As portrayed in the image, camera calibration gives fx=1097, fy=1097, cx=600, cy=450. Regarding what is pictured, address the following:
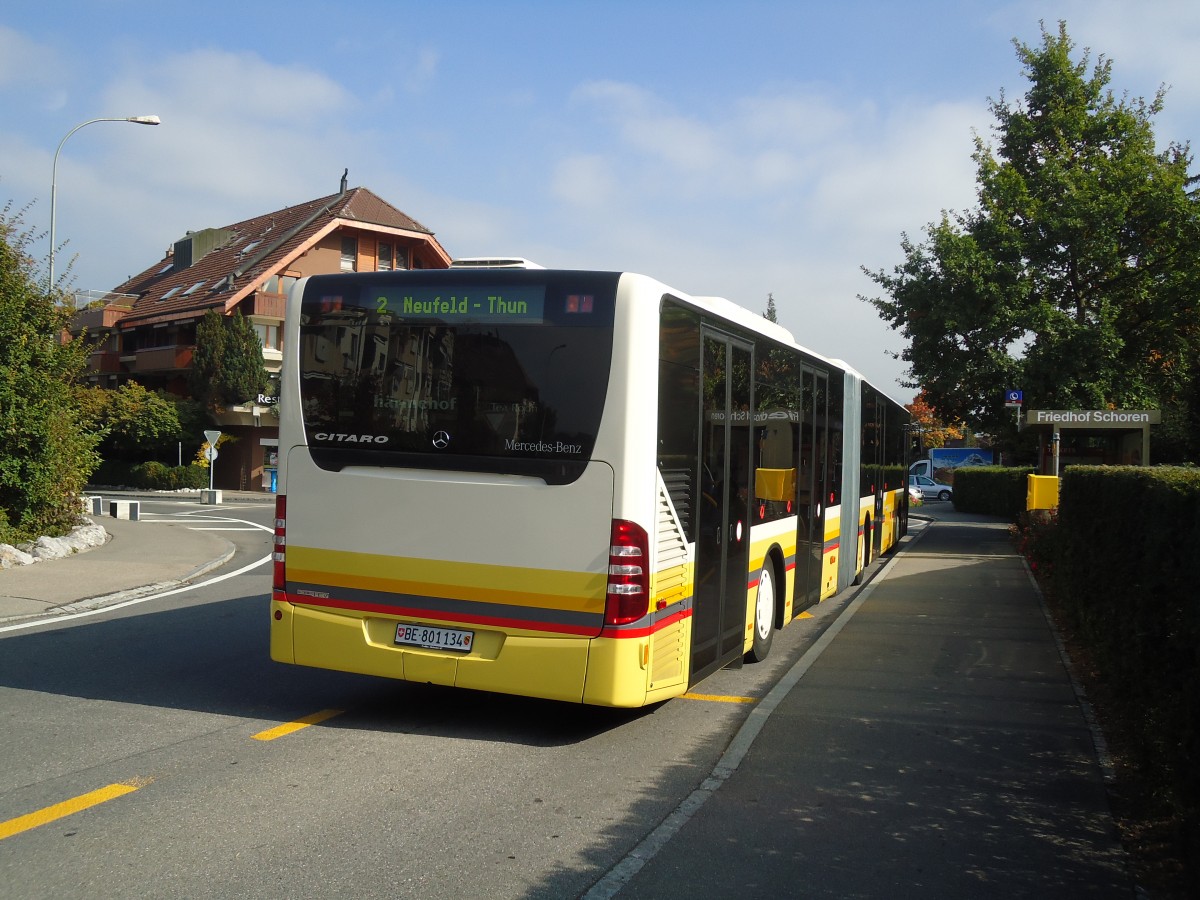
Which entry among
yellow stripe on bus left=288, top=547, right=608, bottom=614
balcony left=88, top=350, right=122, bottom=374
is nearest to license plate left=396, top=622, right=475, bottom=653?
yellow stripe on bus left=288, top=547, right=608, bottom=614

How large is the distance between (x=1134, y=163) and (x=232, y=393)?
36.7 metres

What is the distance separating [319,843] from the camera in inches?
187

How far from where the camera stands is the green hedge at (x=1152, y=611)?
15.3 feet

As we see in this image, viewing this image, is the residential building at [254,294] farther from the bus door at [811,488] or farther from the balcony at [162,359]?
the bus door at [811,488]

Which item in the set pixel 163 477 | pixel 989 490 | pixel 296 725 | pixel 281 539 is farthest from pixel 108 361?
pixel 296 725

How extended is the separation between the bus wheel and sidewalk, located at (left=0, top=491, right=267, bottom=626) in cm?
738

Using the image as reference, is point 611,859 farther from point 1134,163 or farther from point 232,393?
point 232,393

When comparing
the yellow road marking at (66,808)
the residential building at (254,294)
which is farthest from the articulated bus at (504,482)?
the residential building at (254,294)

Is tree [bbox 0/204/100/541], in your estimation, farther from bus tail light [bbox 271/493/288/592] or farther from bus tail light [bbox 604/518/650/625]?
bus tail light [bbox 604/518/650/625]

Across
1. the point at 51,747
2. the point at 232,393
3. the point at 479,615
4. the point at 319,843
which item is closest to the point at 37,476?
the point at 51,747

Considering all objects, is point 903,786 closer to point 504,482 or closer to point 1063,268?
point 504,482

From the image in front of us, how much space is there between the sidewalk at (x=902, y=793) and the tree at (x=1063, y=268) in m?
16.8

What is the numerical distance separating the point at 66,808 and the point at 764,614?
583cm

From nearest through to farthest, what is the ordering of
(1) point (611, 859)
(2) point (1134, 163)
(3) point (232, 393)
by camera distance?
(1) point (611, 859) → (2) point (1134, 163) → (3) point (232, 393)
